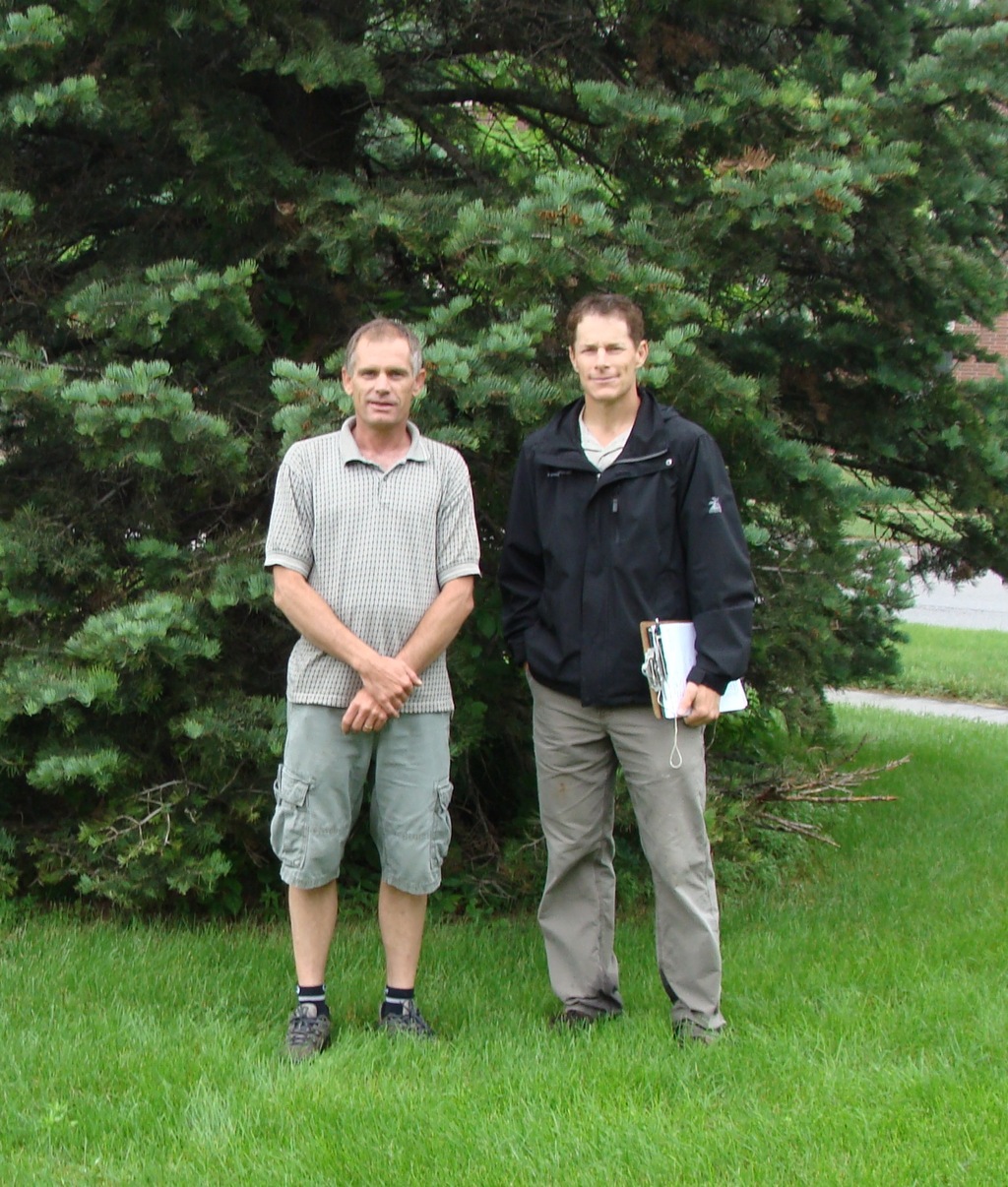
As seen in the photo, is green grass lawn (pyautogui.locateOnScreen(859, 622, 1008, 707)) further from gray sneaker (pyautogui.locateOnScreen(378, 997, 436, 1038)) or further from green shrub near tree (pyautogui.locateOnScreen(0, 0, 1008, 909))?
gray sneaker (pyautogui.locateOnScreen(378, 997, 436, 1038))

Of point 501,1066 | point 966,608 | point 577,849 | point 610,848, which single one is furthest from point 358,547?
point 966,608

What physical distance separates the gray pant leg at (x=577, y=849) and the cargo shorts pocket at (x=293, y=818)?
75 cm

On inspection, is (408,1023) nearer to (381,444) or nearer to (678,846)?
(678,846)

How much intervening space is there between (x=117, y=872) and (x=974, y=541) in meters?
4.42

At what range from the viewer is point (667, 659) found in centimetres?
393

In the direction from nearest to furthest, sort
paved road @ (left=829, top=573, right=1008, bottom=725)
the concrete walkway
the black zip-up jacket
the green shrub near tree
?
1. the black zip-up jacket
2. the green shrub near tree
3. the concrete walkway
4. paved road @ (left=829, top=573, right=1008, bottom=725)

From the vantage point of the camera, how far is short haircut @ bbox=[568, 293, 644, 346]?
13.0 feet

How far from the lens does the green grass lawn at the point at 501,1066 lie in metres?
3.33

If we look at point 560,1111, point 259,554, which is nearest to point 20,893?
point 259,554

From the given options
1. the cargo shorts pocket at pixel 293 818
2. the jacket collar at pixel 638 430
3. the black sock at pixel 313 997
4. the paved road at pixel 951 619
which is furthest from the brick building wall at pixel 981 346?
the black sock at pixel 313 997

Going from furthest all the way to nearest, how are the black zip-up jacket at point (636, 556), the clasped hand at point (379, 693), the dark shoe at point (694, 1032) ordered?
the dark shoe at point (694, 1032), the black zip-up jacket at point (636, 556), the clasped hand at point (379, 693)

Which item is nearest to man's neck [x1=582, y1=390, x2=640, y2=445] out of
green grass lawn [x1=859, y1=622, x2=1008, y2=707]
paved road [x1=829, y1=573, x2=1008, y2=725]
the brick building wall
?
the brick building wall

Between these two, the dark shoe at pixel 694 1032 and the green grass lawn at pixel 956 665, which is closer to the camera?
the dark shoe at pixel 694 1032

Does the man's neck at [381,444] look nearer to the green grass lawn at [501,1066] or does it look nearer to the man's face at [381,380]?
the man's face at [381,380]
